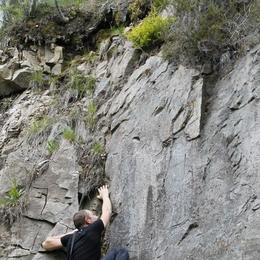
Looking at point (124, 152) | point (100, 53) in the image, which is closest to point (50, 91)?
point (100, 53)

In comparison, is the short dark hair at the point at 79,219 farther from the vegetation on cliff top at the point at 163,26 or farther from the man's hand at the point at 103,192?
the vegetation on cliff top at the point at 163,26

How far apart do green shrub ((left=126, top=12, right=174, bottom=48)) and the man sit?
334cm

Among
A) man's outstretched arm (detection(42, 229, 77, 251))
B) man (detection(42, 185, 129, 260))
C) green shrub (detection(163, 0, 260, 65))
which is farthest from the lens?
green shrub (detection(163, 0, 260, 65))

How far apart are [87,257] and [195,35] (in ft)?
12.0

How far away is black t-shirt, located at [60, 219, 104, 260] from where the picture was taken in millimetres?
6168

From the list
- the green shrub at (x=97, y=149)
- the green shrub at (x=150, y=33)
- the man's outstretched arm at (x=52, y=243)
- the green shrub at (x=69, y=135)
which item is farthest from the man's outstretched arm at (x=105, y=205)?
the green shrub at (x=150, y=33)

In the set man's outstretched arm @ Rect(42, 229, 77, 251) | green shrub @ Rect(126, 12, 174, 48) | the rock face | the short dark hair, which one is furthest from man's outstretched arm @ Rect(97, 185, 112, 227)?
green shrub @ Rect(126, 12, 174, 48)

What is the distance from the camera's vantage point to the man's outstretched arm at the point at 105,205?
21.7ft

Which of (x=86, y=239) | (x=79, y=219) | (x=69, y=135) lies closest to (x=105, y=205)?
(x=79, y=219)

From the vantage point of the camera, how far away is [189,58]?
7.38 meters

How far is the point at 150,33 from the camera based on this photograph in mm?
8594

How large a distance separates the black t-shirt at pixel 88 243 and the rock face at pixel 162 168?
1.27 ft

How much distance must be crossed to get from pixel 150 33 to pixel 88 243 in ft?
13.6

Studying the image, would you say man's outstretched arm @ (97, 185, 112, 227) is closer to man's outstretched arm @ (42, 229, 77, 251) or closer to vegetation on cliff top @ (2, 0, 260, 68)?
man's outstretched arm @ (42, 229, 77, 251)
